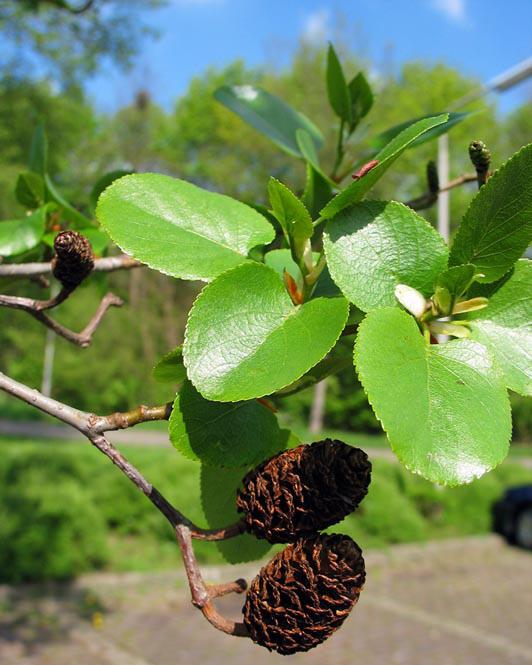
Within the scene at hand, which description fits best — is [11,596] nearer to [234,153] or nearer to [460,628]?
[460,628]

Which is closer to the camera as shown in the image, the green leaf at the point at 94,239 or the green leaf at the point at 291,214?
the green leaf at the point at 291,214

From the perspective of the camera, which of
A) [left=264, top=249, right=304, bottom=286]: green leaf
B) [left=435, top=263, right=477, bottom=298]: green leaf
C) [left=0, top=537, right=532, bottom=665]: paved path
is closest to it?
[left=435, top=263, right=477, bottom=298]: green leaf

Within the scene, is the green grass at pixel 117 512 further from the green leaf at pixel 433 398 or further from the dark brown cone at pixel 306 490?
the green leaf at pixel 433 398

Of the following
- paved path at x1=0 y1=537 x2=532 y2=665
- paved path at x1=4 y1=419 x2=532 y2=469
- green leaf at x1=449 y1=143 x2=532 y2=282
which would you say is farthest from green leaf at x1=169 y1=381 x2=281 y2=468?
paved path at x1=4 y1=419 x2=532 y2=469

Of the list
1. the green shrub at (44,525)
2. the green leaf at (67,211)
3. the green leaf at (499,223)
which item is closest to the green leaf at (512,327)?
the green leaf at (499,223)

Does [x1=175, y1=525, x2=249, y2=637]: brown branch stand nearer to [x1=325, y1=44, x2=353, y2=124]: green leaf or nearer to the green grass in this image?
[x1=325, y1=44, x2=353, y2=124]: green leaf

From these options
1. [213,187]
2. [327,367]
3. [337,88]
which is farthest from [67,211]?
[213,187]

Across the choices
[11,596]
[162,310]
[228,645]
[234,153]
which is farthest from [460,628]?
[234,153]
